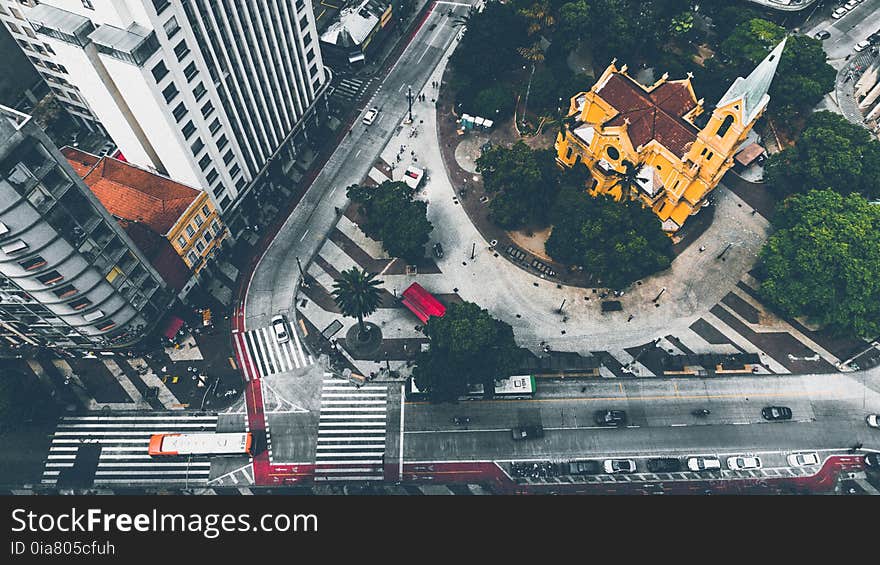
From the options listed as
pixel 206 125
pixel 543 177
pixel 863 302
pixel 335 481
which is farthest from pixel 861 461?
pixel 206 125

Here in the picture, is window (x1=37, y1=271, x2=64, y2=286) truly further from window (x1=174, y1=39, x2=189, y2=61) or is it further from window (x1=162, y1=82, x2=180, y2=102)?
window (x1=174, y1=39, x2=189, y2=61)

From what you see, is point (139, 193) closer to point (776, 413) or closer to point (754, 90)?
A: point (754, 90)

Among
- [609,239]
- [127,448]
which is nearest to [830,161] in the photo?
[609,239]

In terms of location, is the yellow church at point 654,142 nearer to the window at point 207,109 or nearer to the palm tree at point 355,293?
the palm tree at point 355,293

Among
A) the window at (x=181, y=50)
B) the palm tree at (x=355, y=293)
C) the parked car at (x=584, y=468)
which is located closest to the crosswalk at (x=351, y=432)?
→ the palm tree at (x=355, y=293)

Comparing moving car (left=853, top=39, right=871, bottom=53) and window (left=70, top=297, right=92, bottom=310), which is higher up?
moving car (left=853, top=39, right=871, bottom=53)

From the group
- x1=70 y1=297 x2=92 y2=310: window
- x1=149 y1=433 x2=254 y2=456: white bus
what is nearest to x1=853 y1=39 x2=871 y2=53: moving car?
x1=149 y1=433 x2=254 y2=456: white bus
